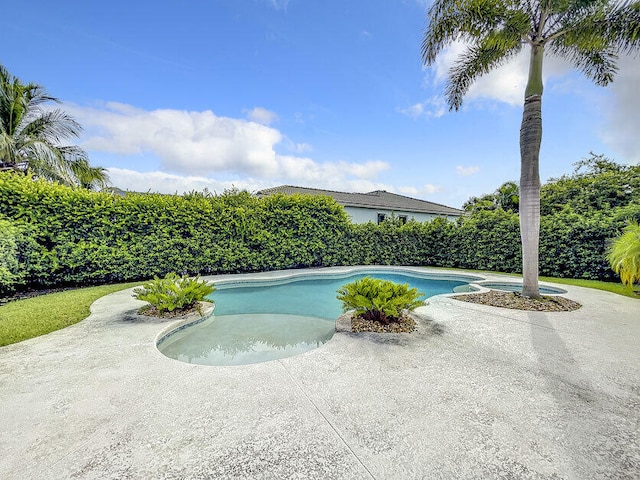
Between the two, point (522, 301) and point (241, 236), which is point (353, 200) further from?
point (522, 301)

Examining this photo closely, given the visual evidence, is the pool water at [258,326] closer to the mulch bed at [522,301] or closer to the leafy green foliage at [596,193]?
the mulch bed at [522,301]

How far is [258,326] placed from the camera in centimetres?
615

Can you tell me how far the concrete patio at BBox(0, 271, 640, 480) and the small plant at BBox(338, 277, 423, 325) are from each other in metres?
0.64

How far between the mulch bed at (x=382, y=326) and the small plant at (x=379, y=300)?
3.9 inches

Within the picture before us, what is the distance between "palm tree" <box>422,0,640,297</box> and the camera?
6.61 metres

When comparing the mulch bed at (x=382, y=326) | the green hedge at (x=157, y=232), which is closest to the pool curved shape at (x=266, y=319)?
the mulch bed at (x=382, y=326)

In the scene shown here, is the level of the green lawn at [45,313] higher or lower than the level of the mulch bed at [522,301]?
lower

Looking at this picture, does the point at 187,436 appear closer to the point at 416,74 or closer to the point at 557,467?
the point at 557,467

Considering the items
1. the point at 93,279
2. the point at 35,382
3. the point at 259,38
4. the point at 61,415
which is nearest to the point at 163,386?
the point at 61,415

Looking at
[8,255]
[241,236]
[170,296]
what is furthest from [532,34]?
[8,255]

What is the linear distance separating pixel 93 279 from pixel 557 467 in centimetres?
1223

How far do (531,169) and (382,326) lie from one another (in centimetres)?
562

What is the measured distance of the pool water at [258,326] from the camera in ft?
15.2

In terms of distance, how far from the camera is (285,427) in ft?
7.93
